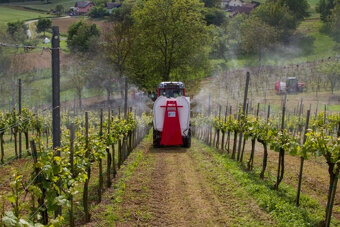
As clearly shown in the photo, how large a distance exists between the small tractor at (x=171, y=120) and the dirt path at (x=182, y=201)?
4.16m

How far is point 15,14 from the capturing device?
68.8 metres

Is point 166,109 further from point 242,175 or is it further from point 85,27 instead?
point 85,27

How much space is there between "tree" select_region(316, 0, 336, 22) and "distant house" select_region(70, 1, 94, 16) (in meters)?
51.4

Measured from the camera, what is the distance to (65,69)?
41.0 meters

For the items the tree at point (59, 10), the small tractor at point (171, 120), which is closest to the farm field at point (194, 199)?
the small tractor at point (171, 120)

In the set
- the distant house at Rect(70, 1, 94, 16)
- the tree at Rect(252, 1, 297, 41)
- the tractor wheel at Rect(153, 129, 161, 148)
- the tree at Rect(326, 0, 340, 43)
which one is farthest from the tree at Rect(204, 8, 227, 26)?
the tractor wheel at Rect(153, 129, 161, 148)

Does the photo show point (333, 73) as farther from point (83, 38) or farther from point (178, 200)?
point (178, 200)

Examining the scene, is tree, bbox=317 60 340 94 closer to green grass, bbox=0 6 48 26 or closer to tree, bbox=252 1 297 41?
tree, bbox=252 1 297 41

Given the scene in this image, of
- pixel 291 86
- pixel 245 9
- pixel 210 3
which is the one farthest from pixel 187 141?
pixel 245 9

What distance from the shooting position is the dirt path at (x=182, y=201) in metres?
7.86

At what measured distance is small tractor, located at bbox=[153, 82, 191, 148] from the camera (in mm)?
16484

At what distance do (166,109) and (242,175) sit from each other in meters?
6.27

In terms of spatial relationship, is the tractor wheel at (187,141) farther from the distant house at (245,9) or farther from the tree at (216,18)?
the distant house at (245,9)

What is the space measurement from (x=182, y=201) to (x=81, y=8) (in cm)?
8469
